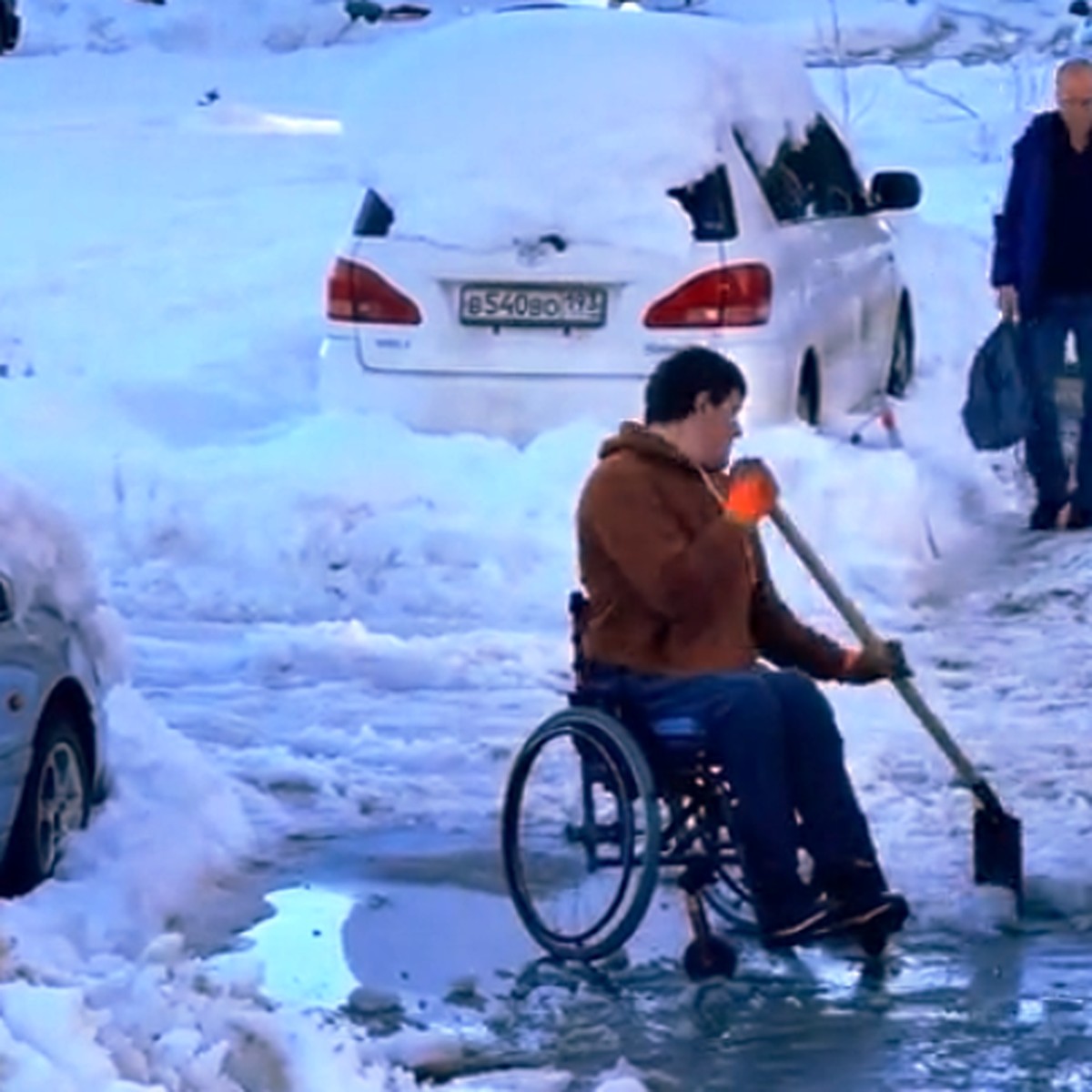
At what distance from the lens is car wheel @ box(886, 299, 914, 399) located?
13805 millimetres

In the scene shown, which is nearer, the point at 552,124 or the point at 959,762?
the point at 959,762

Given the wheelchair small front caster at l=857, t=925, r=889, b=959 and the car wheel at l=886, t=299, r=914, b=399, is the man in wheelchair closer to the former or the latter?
the wheelchair small front caster at l=857, t=925, r=889, b=959

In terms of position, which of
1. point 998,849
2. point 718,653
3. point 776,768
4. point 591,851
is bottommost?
point 998,849

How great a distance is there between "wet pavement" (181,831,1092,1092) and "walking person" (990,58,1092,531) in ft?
16.0

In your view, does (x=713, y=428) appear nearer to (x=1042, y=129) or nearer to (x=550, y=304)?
(x=550, y=304)

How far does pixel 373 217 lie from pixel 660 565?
203 inches

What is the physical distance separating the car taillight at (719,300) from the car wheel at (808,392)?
0.50 meters

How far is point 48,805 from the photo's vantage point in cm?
675

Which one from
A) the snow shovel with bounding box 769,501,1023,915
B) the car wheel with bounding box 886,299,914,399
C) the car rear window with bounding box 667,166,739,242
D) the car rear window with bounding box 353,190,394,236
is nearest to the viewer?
the snow shovel with bounding box 769,501,1023,915

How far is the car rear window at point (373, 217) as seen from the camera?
36.4 feet

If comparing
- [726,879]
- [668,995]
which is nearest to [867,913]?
[726,879]

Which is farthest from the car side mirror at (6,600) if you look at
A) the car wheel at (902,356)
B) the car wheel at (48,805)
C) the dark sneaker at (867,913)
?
the car wheel at (902,356)

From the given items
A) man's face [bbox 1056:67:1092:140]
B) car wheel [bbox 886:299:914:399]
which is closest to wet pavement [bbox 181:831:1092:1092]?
man's face [bbox 1056:67:1092:140]

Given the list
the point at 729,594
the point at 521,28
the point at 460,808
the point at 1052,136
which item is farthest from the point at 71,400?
the point at 729,594
